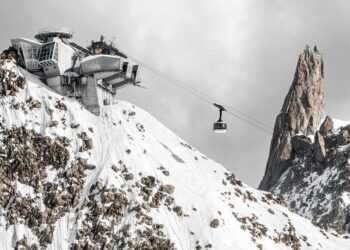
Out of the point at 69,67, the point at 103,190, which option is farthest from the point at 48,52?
the point at 103,190

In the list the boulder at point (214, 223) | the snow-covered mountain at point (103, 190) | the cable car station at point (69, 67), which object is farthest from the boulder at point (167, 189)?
the cable car station at point (69, 67)

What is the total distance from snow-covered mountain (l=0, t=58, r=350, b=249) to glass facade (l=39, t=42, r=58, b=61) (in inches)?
153

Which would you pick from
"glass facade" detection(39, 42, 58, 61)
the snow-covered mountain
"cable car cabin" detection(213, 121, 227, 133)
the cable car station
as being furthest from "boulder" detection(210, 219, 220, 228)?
"glass facade" detection(39, 42, 58, 61)

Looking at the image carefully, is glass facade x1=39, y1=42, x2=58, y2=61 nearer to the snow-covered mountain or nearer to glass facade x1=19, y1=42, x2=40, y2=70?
glass facade x1=19, y1=42, x2=40, y2=70

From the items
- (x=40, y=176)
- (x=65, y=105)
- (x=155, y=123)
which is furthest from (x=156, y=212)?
(x=155, y=123)

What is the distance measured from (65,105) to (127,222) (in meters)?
24.2

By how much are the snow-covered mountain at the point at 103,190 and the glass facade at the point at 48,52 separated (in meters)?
3.89

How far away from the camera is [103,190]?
88188mm

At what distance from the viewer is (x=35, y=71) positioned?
103750mm

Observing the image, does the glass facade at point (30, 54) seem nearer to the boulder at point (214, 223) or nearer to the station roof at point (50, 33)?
the station roof at point (50, 33)

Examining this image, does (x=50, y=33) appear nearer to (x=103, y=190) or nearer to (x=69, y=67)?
(x=69, y=67)

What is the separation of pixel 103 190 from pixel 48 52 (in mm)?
27470

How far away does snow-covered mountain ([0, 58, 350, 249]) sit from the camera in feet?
272

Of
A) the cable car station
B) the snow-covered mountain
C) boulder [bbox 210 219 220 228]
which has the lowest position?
boulder [bbox 210 219 220 228]
